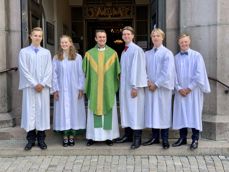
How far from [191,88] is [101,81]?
4.64 feet

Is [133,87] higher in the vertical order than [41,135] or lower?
higher

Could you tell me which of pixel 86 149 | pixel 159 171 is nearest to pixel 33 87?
pixel 86 149

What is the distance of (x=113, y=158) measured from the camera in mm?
7211

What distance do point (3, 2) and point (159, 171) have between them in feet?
13.4

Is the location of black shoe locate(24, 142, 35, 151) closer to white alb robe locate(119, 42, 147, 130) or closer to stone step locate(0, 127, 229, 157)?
stone step locate(0, 127, 229, 157)

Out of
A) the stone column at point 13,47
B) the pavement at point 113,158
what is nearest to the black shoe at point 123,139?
the pavement at point 113,158

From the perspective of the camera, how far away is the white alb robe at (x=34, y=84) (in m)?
7.20

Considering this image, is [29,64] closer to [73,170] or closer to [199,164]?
[73,170]

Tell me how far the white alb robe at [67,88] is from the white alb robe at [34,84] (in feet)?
0.64

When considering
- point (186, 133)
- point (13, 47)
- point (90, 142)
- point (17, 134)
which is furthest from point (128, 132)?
A: point (13, 47)

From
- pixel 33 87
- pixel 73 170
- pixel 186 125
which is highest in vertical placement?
pixel 33 87

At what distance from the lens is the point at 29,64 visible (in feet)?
23.7

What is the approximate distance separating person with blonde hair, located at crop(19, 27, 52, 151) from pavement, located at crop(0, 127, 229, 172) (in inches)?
13.2

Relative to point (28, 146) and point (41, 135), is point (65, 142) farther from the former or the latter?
point (28, 146)
